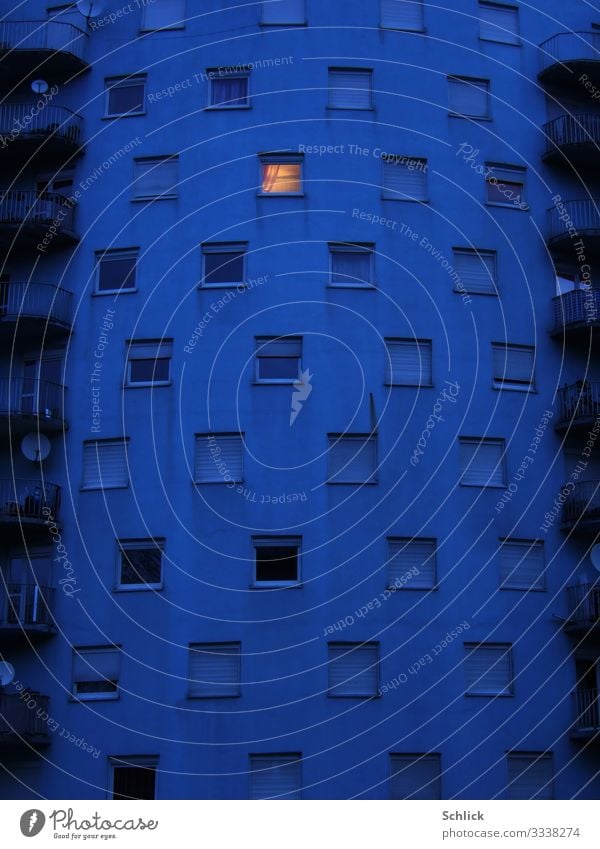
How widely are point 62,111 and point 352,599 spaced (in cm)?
1937

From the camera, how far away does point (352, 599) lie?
41156mm

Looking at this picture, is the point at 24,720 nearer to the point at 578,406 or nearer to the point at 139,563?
the point at 139,563

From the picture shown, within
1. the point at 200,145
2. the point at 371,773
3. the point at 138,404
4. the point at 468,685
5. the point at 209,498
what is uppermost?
the point at 200,145

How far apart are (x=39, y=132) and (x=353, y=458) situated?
1541 cm

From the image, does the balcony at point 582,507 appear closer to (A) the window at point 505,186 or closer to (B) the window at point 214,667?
(A) the window at point 505,186

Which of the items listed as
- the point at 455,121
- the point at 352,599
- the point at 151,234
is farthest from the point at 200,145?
the point at 352,599

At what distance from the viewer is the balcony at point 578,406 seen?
4378 centimetres

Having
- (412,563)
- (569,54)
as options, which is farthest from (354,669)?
(569,54)

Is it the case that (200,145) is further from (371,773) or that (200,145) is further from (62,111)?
(371,773)

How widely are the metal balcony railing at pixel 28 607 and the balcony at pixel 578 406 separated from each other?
17167 mm

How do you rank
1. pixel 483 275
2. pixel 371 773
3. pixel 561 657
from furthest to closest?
pixel 483 275 → pixel 561 657 → pixel 371 773

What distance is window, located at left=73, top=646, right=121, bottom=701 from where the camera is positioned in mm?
41438

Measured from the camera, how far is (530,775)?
4122cm

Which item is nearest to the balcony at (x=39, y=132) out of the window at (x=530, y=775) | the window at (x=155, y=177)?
the window at (x=155, y=177)
